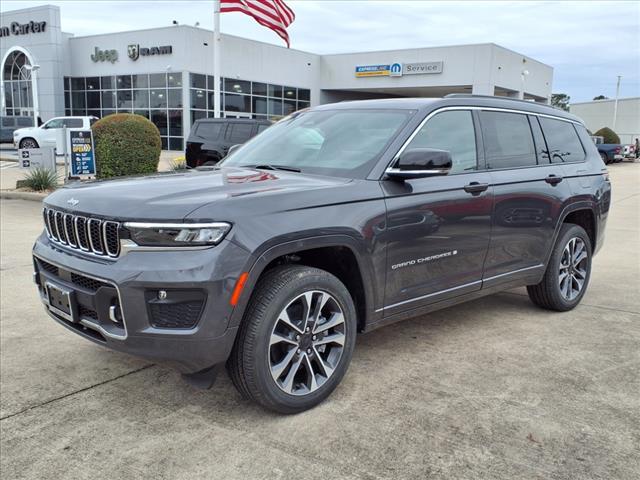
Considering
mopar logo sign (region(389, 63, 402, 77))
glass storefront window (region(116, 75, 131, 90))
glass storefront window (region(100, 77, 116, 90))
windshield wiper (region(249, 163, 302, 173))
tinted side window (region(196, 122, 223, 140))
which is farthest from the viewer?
mopar logo sign (region(389, 63, 402, 77))

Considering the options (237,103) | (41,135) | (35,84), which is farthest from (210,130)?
(35,84)

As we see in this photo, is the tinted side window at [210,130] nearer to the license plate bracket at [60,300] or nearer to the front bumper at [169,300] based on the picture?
the license plate bracket at [60,300]

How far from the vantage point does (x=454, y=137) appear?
430 cm

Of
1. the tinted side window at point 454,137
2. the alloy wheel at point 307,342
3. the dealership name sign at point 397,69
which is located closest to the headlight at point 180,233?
the alloy wheel at point 307,342

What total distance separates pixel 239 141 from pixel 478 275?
10830 mm

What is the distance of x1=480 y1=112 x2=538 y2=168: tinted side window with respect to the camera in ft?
14.9

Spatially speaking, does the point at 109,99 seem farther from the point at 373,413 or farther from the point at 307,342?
the point at 373,413

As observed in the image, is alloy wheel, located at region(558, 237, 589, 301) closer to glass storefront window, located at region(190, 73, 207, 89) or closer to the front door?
the front door

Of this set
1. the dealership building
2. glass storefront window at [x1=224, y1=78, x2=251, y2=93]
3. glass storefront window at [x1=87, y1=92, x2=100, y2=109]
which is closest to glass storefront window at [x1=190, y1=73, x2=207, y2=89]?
the dealership building

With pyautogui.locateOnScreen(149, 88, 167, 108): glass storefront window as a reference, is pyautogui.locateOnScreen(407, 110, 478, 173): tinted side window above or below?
below

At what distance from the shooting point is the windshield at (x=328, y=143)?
389 centimetres

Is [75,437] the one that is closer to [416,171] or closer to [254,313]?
[254,313]

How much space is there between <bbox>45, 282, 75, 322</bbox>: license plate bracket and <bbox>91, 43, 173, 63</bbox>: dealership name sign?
99.8ft

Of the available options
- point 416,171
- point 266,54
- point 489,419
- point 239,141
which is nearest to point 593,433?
point 489,419
